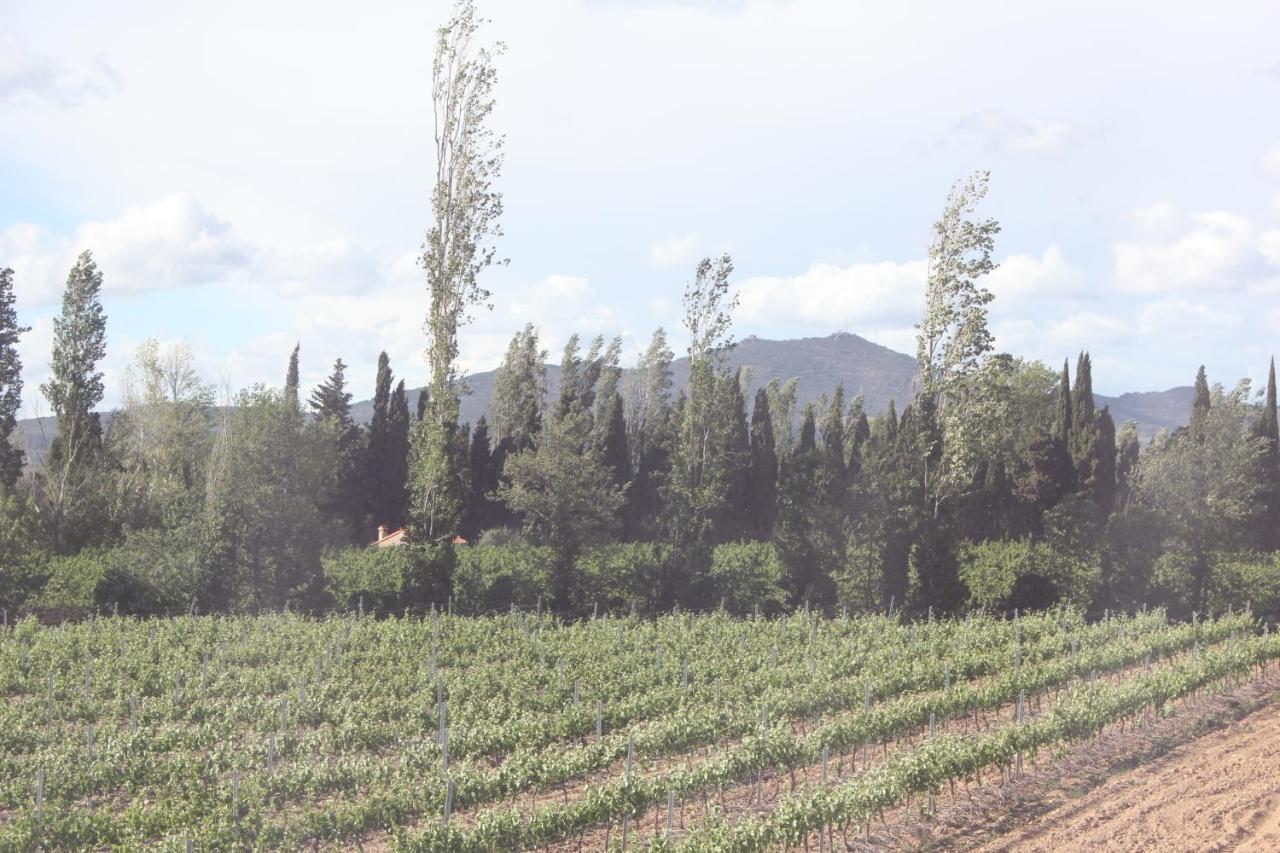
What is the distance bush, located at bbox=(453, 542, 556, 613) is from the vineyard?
3.19 m

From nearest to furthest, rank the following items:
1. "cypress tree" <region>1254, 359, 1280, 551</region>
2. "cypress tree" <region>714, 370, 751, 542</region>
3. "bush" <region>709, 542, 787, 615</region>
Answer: "bush" <region>709, 542, 787, 615</region> → "cypress tree" <region>1254, 359, 1280, 551</region> → "cypress tree" <region>714, 370, 751, 542</region>

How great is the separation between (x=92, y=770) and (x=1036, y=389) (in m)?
59.7

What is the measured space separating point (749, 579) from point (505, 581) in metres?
7.51

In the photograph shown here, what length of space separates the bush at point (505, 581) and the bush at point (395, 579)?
2.09ft

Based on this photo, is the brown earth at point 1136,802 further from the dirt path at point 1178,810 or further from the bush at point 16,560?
the bush at point 16,560

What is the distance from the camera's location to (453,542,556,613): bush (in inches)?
1353

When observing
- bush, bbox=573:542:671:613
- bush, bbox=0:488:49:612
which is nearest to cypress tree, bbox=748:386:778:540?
bush, bbox=573:542:671:613

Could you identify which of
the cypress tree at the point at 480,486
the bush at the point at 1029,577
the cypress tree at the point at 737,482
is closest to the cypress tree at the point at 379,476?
the cypress tree at the point at 480,486

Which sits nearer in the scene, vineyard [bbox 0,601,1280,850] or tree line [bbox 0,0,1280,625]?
vineyard [bbox 0,601,1280,850]

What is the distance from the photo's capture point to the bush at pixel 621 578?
3472cm

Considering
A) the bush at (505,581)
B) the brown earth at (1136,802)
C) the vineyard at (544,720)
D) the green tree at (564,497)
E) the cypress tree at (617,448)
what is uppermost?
the cypress tree at (617,448)

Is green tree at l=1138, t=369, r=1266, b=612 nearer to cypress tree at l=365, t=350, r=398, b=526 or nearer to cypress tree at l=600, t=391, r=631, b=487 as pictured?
cypress tree at l=600, t=391, r=631, b=487

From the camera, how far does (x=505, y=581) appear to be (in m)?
34.8

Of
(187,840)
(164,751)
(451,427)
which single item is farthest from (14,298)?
(187,840)
